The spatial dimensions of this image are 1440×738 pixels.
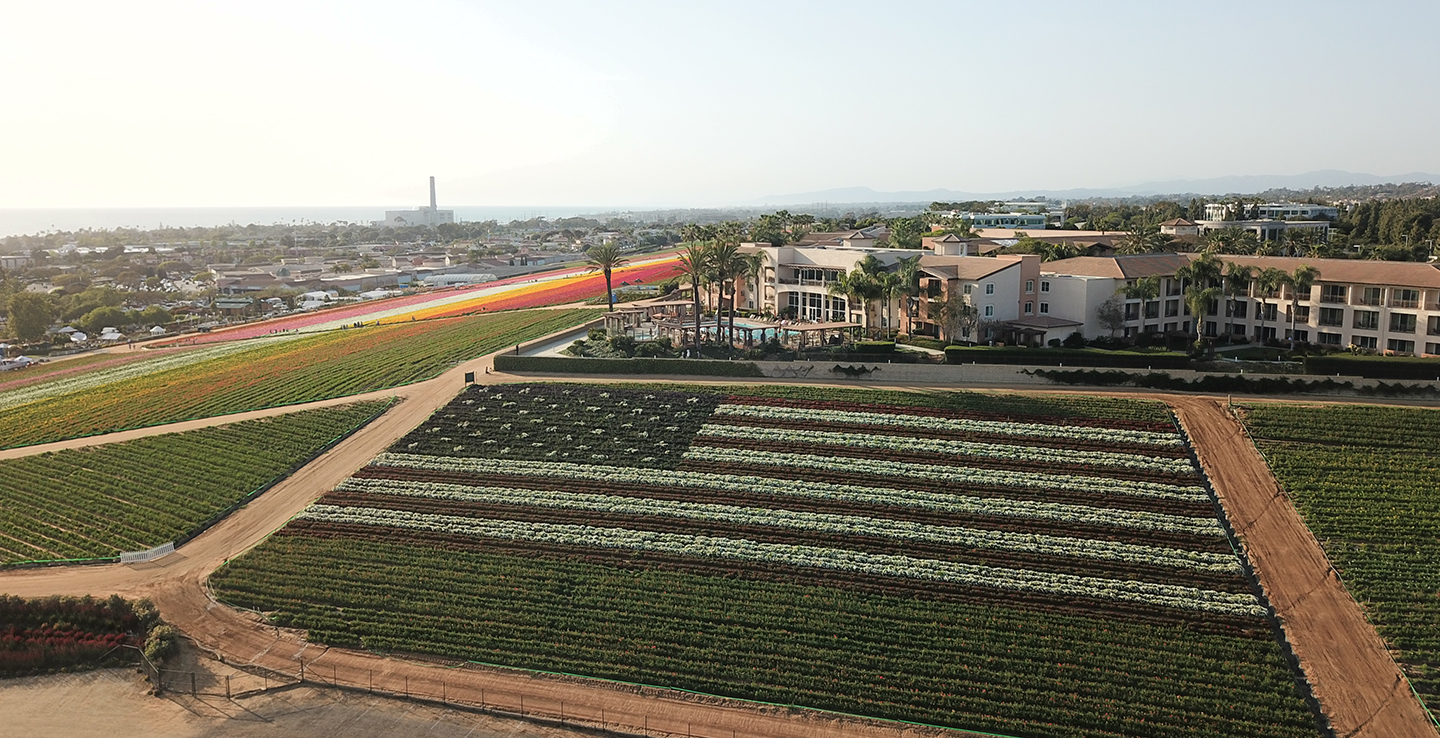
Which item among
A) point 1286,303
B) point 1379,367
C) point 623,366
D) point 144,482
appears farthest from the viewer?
point 1286,303

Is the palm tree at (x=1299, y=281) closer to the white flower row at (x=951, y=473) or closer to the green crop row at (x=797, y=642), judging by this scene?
the white flower row at (x=951, y=473)

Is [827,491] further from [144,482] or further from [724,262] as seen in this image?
[144,482]

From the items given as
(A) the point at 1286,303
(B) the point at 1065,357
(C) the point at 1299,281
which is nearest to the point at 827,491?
(B) the point at 1065,357

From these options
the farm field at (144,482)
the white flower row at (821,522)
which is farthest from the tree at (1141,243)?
the farm field at (144,482)

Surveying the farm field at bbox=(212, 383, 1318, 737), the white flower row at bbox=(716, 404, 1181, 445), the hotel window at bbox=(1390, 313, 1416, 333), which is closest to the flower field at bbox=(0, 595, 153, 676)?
the farm field at bbox=(212, 383, 1318, 737)

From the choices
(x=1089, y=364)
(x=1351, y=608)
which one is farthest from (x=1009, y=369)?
(x=1351, y=608)

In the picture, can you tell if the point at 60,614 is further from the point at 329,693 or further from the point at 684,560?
the point at 684,560
